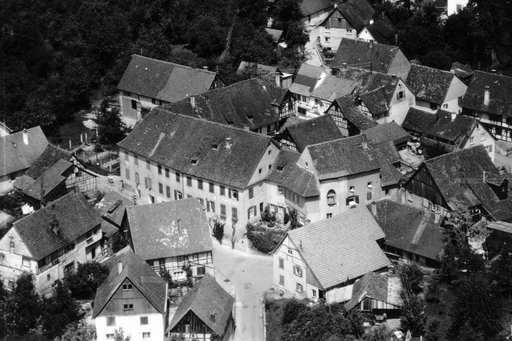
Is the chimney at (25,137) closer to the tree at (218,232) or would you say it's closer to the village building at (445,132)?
the tree at (218,232)

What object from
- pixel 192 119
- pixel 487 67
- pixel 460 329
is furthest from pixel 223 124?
pixel 487 67

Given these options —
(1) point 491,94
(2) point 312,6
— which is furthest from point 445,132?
(2) point 312,6

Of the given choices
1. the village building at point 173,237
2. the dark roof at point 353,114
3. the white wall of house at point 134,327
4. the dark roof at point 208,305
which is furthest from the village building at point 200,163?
the white wall of house at point 134,327

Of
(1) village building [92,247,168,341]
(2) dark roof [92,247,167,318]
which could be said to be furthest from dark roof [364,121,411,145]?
(1) village building [92,247,168,341]

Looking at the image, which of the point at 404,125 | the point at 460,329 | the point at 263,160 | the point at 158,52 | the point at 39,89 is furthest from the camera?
the point at 158,52

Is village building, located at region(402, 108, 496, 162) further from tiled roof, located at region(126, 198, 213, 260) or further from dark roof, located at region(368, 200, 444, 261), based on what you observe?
tiled roof, located at region(126, 198, 213, 260)

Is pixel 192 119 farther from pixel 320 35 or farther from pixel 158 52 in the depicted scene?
pixel 320 35

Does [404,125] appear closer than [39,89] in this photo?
Yes
